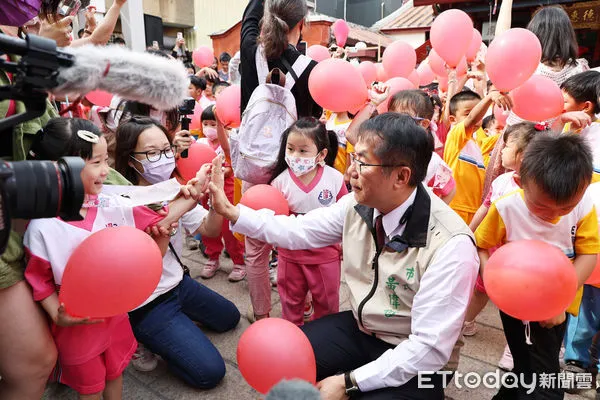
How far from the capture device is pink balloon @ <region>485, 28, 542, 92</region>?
9.02ft

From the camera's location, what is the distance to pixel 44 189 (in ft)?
3.17

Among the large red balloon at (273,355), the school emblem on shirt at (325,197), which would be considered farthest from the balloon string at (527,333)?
the school emblem on shirt at (325,197)

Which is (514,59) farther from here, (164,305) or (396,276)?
(164,305)

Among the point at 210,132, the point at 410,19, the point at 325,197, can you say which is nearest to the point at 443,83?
the point at 210,132

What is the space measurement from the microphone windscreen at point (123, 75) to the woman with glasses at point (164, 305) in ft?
4.78

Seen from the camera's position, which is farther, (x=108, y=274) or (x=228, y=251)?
(x=228, y=251)

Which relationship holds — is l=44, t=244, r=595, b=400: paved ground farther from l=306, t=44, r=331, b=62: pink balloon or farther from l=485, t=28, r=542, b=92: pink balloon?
l=306, t=44, r=331, b=62: pink balloon

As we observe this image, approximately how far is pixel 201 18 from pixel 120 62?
2277 centimetres

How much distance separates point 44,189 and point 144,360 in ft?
6.35

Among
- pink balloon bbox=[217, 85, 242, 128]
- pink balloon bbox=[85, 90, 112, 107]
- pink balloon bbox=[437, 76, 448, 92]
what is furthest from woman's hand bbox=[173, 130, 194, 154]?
pink balloon bbox=[437, 76, 448, 92]

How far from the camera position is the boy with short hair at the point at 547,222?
1751mm

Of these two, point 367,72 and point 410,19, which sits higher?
point 410,19

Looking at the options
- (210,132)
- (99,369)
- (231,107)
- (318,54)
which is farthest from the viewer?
(318,54)

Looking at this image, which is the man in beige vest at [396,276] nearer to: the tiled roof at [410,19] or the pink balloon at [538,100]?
the pink balloon at [538,100]
